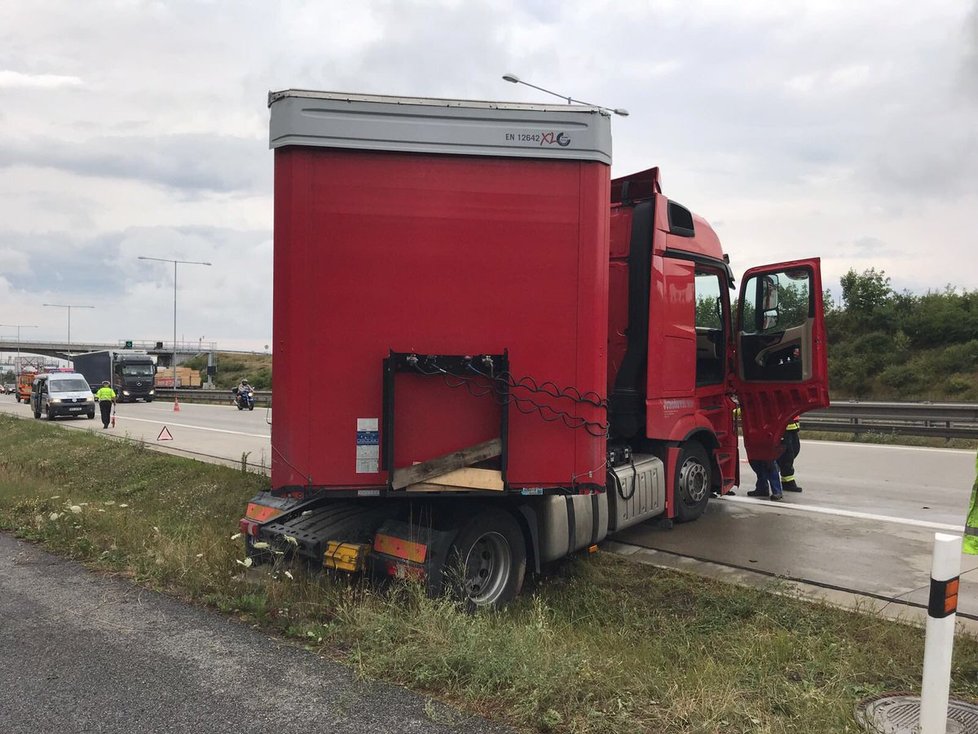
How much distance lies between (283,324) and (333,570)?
1714 mm

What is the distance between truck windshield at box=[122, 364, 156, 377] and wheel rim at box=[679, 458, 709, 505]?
4073 cm

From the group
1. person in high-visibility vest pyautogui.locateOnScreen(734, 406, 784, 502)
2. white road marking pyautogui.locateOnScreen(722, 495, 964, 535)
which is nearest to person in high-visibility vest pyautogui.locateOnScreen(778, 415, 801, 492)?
person in high-visibility vest pyautogui.locateOnScreen(734, 406, 784, 502)

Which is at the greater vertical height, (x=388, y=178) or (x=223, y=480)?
(x=388, y=178)

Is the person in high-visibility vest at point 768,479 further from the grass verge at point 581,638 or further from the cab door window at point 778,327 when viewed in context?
the grass verge at point 581,638

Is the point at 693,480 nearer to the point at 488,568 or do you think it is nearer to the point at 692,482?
the point at 692,482

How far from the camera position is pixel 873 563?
6.50 metres

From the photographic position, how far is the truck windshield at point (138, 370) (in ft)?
139

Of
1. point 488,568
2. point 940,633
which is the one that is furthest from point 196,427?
point 940,633

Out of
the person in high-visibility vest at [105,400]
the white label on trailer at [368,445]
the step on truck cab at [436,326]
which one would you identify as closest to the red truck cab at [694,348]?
the step on truck cab at [436,326]

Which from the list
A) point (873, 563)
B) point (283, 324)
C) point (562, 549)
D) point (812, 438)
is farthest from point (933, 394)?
point (283, 324)

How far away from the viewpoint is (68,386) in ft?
95.8

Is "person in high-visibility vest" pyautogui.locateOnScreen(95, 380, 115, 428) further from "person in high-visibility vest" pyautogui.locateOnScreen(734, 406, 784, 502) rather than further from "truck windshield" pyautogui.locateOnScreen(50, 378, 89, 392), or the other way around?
"person in high-visibility vest" pyautogui.locateOnScreen(734, 406, 784, 502)

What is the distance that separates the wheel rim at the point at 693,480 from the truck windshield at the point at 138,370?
40726mm

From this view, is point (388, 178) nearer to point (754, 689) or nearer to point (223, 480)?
point (754, 689)
